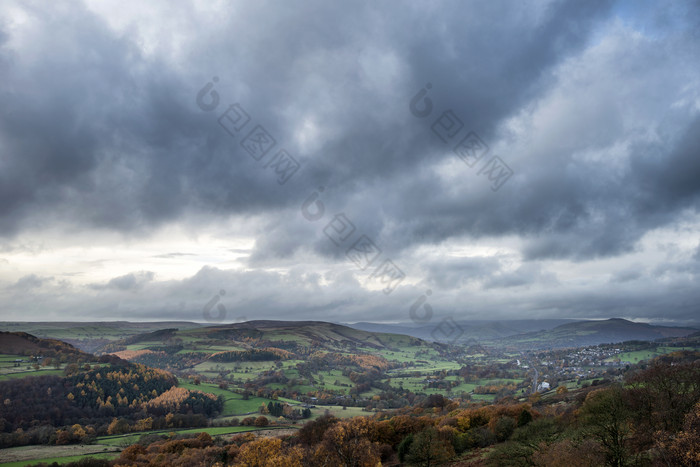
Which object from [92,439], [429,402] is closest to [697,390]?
[429,402]

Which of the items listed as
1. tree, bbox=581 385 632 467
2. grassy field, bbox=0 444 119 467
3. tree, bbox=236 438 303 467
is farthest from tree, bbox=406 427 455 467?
grassy field, bbox=0 444 119 467

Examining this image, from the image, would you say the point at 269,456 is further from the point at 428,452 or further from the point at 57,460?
the point at 57,460

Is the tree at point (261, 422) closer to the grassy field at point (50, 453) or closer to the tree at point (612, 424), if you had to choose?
the grassy field at point (50, 453)

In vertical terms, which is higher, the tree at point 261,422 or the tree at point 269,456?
the tree at point 269,456

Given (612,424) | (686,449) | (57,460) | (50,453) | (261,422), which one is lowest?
(261,422)

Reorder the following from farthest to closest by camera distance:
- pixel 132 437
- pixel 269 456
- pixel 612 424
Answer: pixel 132 437 < pixel 269 456 < pixel 612 424

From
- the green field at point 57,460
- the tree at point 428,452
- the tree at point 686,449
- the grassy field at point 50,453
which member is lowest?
the grassy field at point 50,453

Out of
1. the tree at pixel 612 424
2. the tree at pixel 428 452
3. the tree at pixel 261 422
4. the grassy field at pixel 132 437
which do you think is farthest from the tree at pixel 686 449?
the tree at pixel 261 422

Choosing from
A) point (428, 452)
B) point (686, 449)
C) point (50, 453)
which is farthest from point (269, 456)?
point (50, 453)

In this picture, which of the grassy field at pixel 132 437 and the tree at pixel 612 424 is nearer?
the tree at pixel 612 424

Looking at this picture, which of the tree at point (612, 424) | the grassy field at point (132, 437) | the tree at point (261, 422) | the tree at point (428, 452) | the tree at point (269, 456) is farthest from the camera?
the tree at point (261, 422)

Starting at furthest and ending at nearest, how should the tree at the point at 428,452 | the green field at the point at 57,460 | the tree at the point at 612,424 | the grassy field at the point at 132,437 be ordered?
the grassy field at the point at 132,437, the green field at the point at 57,460, the tree at the point at 428,452, the tree at the point at 612,424
